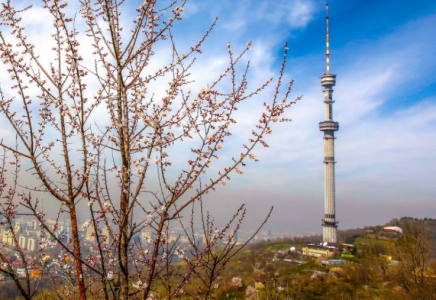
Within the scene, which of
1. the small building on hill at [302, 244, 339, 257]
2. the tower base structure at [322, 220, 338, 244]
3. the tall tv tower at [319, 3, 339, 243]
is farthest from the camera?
the tall tv tower at [319, 3, 339, 243]

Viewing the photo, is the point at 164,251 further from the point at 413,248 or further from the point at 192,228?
the point at 413,248

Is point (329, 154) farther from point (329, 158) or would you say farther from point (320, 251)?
point (320, 251)

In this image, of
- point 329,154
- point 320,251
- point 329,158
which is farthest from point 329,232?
point 320,251

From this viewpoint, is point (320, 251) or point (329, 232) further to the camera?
point (329, 232)

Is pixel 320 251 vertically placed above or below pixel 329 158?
below

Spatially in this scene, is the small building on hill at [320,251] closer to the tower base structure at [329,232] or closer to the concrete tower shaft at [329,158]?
the tower base structure at [329,232]

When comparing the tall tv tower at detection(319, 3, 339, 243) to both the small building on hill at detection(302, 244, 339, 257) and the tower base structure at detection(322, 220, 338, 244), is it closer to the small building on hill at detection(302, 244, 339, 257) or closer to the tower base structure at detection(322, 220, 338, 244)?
the tower base structure at detection(322, 220, 338, 244)

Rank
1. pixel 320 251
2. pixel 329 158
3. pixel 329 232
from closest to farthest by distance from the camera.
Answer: pixel 320 251
pixel 329 232
pixel 329 158

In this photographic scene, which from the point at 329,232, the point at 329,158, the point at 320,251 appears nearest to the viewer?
the point at 320,251

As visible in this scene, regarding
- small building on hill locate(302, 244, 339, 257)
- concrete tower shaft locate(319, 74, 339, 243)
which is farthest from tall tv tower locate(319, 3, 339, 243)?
small building on hill locate(302, 244, 339, 257)

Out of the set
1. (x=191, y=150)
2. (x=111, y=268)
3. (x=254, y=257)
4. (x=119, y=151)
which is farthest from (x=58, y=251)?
(x=254, y=257)

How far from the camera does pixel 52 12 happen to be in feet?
10.7

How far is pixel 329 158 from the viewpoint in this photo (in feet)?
250

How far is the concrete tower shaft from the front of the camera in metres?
75.0
